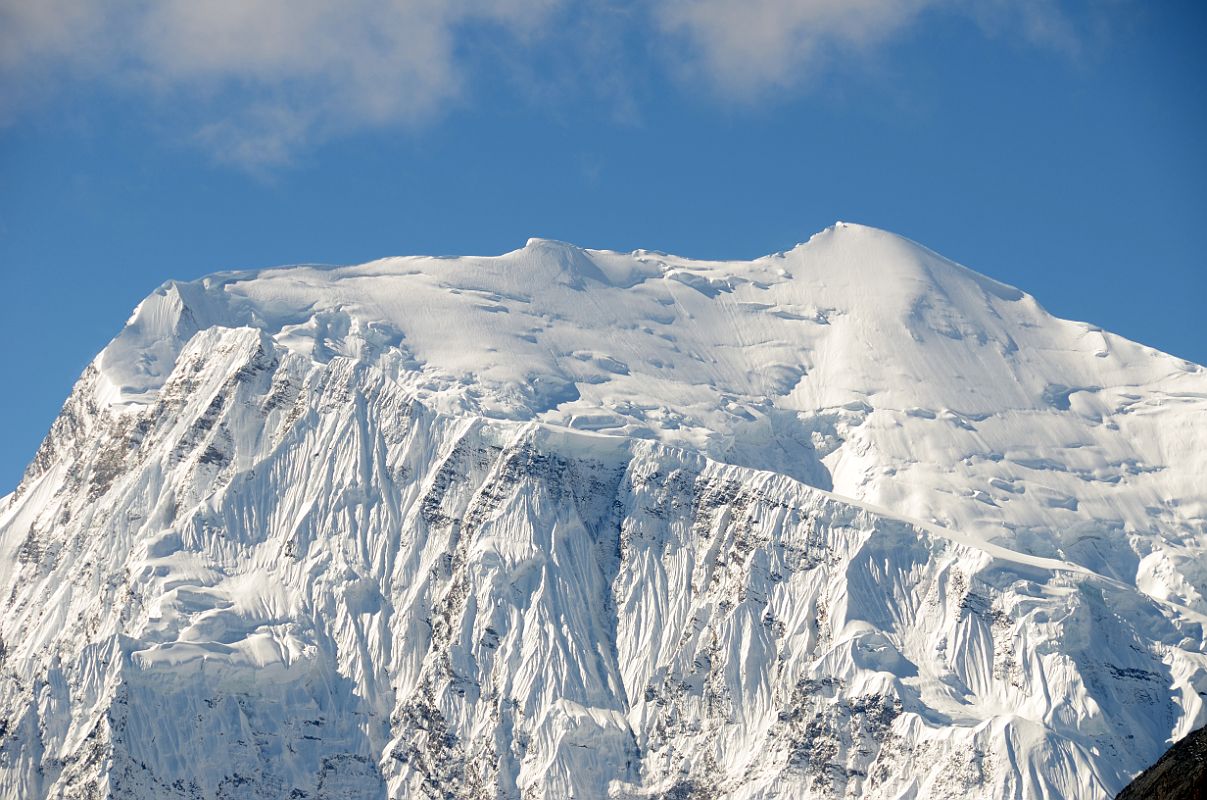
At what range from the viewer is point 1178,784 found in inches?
4043

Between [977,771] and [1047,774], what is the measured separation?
6460 millimetres

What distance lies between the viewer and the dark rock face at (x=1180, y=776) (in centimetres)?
9962

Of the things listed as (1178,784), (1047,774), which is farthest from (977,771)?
(1178,784)

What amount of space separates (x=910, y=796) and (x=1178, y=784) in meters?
98.4

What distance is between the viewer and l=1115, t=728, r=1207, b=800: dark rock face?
99625 millimetres

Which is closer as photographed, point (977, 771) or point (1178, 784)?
point (1178, 784)

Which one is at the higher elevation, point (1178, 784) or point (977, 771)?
point (977, 771)

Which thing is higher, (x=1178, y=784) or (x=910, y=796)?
(x=910, y=796)

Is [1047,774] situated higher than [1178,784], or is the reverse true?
[1047,774]

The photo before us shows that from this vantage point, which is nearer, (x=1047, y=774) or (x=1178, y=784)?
(x=1178, y=784)

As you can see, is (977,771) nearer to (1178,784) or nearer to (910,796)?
(910,796)

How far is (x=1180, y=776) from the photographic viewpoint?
104m

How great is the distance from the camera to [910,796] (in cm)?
19938

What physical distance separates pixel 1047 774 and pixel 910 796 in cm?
1268
